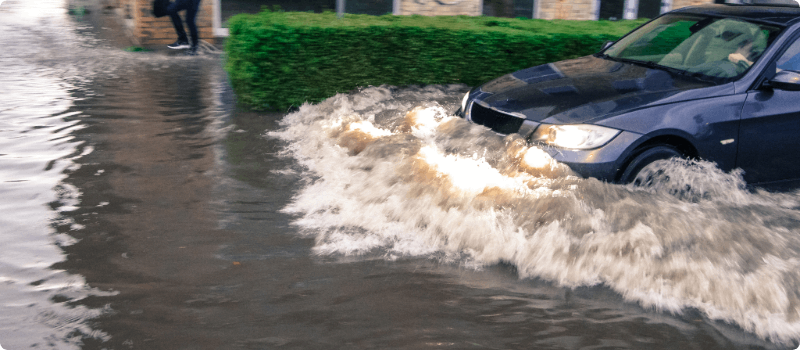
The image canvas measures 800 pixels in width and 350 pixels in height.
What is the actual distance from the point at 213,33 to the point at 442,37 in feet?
22.3

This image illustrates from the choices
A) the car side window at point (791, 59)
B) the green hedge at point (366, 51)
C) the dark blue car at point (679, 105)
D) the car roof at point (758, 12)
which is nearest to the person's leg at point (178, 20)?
the green hedge at point (366, 51)

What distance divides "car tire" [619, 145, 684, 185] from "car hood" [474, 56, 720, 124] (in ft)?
1.08

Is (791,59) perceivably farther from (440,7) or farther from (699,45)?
(440,7)

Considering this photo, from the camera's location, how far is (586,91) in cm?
498

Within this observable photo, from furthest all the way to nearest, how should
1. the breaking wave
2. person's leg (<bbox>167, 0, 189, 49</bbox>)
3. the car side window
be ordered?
1. person's leg (<bbox>167, 0, 189, 49</bbox>)
2. the car side window
3. the breaking wave

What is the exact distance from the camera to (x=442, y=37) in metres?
8.45

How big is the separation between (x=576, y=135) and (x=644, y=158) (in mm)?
526

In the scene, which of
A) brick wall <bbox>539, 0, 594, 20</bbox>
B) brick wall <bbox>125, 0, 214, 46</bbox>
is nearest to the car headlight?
brick wall <bbox>125, 0, 214, 46</bbox>

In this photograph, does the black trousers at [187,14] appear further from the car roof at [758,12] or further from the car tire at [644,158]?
the car tire at [644,158]

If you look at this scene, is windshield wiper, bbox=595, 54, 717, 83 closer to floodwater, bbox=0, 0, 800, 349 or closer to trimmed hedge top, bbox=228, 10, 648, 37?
floodwater, bbox=0, 0, 800, 349

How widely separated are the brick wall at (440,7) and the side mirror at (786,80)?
9338mm

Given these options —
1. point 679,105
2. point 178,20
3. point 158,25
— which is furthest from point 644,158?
point 158,25

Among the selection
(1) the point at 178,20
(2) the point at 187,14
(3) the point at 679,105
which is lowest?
(3) the point at 679,105

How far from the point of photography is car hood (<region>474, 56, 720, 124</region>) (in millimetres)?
4723
